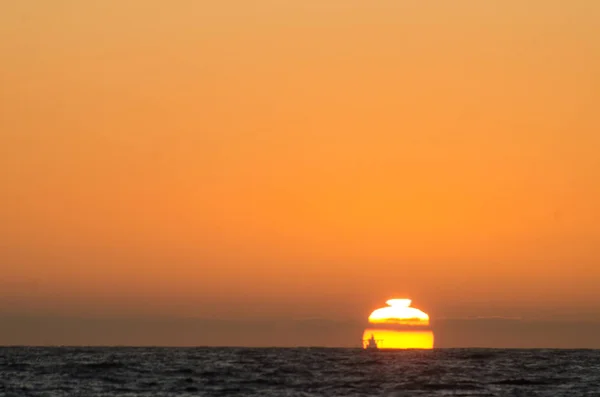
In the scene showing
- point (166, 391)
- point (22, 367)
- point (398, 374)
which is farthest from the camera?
point (22, 367)

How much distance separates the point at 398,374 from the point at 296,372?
1342 centimetres

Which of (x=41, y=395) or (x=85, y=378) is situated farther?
(x=85, y=378)

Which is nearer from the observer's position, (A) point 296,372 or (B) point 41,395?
(B) point 41,395

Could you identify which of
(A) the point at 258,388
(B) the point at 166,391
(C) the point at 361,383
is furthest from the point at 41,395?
(C) the point at 361,383

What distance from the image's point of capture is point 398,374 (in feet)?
397

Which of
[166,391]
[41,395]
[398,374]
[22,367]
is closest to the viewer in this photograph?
[41,395]

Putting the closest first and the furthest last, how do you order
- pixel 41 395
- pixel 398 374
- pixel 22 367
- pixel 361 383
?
pixel 41 395
pixel 361 383
pixel 398 374
pixel 22 367

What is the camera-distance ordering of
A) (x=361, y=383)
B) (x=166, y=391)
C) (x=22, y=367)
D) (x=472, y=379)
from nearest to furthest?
(x=166, y=391) < (x=361, y=383) < (x=472, y=379) < (x=22, y=367)

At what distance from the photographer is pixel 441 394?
9206 centimetres

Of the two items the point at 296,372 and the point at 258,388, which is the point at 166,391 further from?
the point at 296,372

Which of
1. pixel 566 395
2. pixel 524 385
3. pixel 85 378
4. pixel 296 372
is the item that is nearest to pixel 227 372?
pixel 296 372

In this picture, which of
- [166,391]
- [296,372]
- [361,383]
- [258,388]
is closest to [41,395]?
[166,391]

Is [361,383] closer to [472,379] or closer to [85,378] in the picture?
[472,379]

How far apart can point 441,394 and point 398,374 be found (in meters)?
29.3
